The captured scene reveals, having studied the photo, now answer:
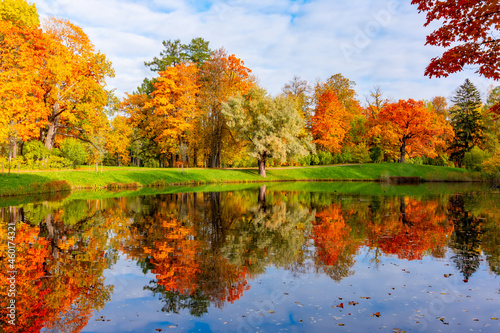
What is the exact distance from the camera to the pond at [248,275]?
646 cm

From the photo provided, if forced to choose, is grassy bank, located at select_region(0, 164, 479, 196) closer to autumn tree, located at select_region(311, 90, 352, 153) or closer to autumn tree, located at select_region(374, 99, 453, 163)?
autumn tree, located at select_region(374, 99, 453, 163)

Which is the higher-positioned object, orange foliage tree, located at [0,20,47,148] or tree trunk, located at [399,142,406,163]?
orange foliage tree, located at [0,20,47,148]

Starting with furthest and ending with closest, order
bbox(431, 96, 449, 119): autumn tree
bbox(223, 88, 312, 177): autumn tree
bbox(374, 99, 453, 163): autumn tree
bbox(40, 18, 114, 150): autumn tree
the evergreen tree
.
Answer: bbox(431, 96, 449, 119): autumn tree, the evergreen tree, bbox(374, 99, 453, 163): autumn tree, bbox(223, 88, 312, 177): autumn tree, bbox(40, 18, 114, 150): autumn tree

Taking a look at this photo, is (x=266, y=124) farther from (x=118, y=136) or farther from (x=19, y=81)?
(x=19, y=81)

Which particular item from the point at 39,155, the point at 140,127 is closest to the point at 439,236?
the point at 39,155

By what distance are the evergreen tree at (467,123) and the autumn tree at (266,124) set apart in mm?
34635

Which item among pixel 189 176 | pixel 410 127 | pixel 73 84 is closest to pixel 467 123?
pixel 410 127

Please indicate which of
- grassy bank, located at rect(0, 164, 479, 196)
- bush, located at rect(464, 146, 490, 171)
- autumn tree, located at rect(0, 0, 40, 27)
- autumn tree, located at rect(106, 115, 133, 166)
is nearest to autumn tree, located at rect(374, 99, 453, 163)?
grassy bank, located at rect(0, 164, 479, 196)

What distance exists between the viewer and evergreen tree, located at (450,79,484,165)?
60969 millimetres

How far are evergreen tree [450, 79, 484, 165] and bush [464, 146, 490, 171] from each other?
18.7ft

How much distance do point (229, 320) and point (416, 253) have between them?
736 centimetres

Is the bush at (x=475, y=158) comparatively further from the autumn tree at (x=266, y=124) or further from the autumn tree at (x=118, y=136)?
the autumn tree at (x=118, y=136)

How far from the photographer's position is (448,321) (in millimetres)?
6281

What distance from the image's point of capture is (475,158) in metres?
54.6
